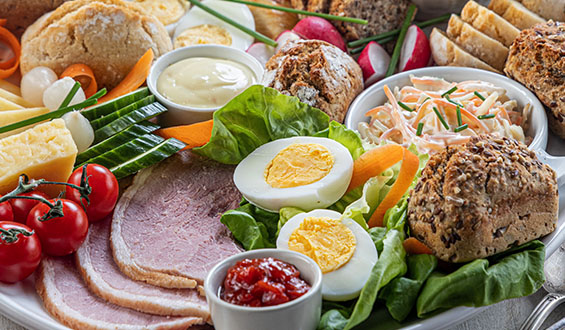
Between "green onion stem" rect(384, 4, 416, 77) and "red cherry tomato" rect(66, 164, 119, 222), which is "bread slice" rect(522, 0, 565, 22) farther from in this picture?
"red cherry tomato" rect(66, 164, 119, 222)

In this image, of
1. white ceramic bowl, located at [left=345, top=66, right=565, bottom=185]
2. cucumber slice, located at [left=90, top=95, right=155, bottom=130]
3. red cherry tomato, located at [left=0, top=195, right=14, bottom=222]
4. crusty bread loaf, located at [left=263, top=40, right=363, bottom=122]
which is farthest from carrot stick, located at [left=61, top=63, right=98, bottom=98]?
white ceramic bowl, located at [left=345, top=66, right=565, bottom=185]

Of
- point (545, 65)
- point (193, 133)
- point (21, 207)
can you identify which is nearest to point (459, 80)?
point (545, 65)

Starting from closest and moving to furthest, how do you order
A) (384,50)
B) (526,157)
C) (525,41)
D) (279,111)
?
(526,157)
(279,111)
(525,41)
(384,50)

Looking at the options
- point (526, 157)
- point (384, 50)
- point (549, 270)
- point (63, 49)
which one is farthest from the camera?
point (384, 50)

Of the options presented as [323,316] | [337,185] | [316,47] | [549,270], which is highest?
[316,47]

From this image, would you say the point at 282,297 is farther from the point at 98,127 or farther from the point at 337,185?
the point at 98,127

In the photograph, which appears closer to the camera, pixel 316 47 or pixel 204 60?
pixel 316 47

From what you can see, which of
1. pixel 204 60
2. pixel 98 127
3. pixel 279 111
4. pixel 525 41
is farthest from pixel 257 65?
pixel 525 41
